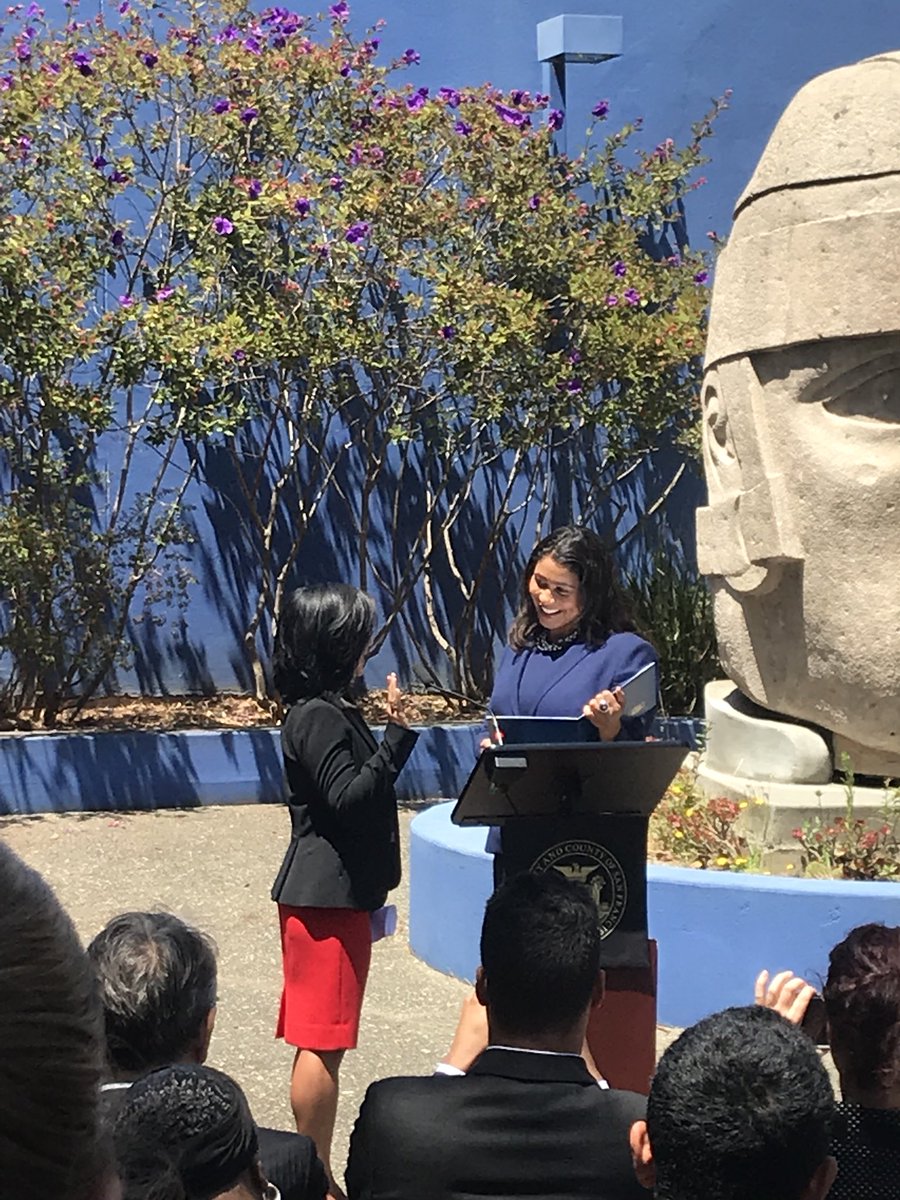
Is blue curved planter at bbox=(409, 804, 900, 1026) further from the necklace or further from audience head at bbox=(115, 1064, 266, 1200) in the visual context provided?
audience head at bbox=(115, 1064, 266, 1200)

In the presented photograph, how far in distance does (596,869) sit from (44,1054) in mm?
2574

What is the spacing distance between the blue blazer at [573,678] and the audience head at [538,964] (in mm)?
1186

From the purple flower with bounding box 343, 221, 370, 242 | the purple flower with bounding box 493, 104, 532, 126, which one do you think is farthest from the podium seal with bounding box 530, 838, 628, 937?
the purple flower with bounding box 493, 104, 532, 126

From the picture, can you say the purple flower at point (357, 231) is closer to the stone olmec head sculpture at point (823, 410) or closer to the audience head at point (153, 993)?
the stone olmec head sculpture at point (823, 410)

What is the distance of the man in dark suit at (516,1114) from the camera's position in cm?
229

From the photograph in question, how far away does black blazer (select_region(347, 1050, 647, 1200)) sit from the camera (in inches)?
90.1

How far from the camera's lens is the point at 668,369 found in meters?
9.27

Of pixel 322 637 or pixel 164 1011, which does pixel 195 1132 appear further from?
pixel 322 637

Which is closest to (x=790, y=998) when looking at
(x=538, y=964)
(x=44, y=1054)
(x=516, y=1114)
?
(x=538, y=964)

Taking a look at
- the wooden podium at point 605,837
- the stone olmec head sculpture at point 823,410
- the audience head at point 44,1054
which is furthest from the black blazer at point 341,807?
the audience head at point 44,1054

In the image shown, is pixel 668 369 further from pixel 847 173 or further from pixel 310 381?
→ pixel 847 173

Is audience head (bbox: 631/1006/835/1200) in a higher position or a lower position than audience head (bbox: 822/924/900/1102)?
higher

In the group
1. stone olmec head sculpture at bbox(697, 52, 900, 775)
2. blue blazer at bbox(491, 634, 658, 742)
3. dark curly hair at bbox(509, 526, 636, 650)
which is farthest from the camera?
stone olmec head sculpture at bbox(697, 52, 900, 775)

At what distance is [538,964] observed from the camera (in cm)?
260
